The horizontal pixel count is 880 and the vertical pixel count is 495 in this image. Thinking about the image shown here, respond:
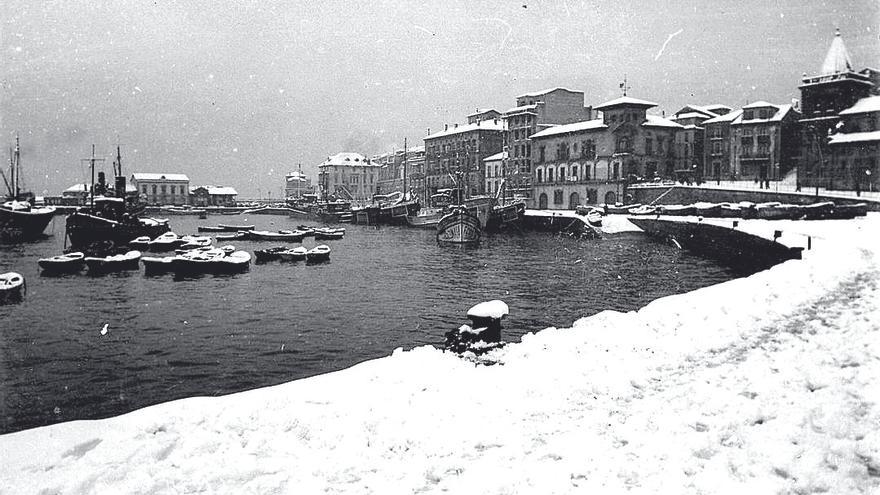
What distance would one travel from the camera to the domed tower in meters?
48.9

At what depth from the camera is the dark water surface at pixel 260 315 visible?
1202cm

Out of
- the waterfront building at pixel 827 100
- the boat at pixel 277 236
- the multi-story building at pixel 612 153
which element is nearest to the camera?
the waterfront building at pixel 827 100

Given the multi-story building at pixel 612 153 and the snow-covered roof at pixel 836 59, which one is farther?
the multi-story building at pixel 612 153

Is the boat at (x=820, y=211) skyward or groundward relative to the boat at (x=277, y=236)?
skyward

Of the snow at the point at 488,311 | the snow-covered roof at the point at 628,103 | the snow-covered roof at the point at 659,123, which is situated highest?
the snow-covered roof at the point at 628,103

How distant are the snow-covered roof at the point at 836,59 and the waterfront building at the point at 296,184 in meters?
131

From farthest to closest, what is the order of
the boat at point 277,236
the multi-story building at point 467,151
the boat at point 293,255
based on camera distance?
the multi-story building at point 467,151, the boat at point 277,236, the boat at point 293,255

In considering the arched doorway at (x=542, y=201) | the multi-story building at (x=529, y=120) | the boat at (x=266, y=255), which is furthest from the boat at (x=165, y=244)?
the multi-story building at (x=529, y=120)

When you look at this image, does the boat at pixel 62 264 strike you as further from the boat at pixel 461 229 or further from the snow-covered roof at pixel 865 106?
the snow-covered roof at pixel 865 106

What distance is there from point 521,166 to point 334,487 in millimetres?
75549

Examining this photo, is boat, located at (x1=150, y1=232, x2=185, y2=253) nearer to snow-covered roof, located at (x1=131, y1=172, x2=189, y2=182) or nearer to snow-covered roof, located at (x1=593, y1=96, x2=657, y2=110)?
snow-covered roof, located at (x1=593, y1=96, x2=657, y2=110)

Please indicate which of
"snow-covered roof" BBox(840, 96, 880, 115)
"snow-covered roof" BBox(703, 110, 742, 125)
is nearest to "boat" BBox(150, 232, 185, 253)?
"snow-covered roof" BBox(840, 96, 880, 115)

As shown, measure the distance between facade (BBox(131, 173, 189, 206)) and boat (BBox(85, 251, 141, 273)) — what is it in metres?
114

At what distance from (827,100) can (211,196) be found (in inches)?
5082
